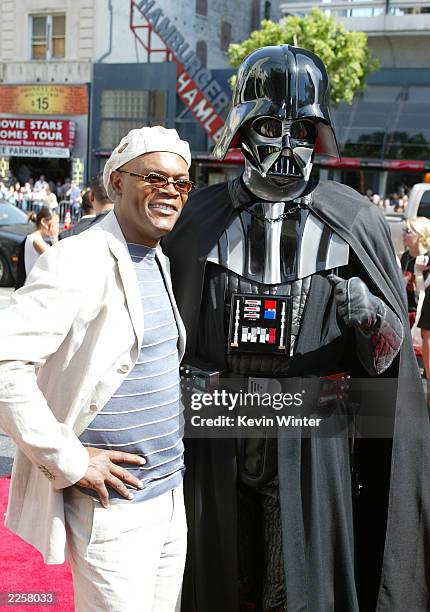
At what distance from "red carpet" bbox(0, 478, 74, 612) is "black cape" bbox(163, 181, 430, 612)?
34.3 inches

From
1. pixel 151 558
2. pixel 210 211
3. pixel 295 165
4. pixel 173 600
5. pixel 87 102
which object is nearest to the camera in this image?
pixel 151 558

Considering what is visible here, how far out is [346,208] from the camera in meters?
2.59

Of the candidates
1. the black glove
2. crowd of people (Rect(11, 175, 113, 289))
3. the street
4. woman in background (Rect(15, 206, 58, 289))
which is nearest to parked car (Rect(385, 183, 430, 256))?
crowd of people (Rect(11, 175, 113, 289))

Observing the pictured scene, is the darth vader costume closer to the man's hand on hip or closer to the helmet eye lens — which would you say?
the helmet eye lens

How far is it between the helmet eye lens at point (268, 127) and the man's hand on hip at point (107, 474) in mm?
1119

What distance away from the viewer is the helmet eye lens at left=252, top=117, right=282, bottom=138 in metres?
2.49

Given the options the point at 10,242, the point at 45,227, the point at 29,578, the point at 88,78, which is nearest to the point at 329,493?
the point at 29,578

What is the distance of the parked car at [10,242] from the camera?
1120 centimetres

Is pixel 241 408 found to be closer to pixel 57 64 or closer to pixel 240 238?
pixel 240 238

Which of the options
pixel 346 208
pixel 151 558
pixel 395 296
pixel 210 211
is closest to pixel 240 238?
pixel 210 211

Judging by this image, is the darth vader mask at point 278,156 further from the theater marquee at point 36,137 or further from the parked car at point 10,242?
the theater marquee at point 36,137

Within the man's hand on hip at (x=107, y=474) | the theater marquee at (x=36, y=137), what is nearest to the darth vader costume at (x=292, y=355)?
the man's hand on hip at (x=107, y=474)

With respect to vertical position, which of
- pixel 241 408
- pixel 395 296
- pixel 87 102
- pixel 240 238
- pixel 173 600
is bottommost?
pixel 173 600

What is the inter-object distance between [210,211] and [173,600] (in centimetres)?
121
